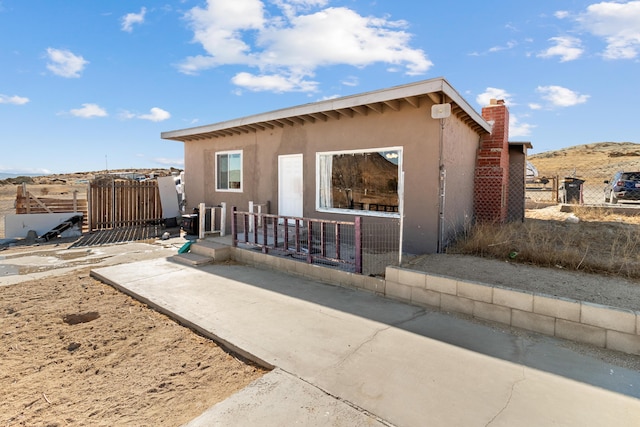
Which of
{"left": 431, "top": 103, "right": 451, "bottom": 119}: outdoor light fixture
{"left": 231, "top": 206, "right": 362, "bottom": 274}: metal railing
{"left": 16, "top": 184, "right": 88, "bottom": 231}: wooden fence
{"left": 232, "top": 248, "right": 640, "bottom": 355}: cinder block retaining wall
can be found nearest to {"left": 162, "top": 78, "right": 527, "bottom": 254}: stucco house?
{"left": 431, "top": 103, "right": 451, "bottom": 119}: outdoor light fixture

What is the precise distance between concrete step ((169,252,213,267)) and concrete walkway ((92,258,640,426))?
1.87m

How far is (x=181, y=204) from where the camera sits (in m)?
12.9

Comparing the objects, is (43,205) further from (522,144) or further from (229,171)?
(522,144)

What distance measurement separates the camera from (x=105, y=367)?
3.13m

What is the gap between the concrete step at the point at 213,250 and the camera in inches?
274

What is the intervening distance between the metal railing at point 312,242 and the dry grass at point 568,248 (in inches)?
84.0

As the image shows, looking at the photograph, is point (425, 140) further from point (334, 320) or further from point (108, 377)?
point (108, 377)

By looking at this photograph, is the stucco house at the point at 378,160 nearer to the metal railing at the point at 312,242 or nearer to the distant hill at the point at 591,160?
the metal railing at the point at 312,242

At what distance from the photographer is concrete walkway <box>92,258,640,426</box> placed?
7.70 feet

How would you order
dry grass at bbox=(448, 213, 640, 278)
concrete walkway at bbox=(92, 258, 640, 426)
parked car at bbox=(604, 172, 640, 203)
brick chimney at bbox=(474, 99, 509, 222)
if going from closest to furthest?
concrete walkway at bbox=(92, 258, 640, 426) < dry grass at bbox=(448, 213, 640, 278) < brick chimney at bbox=(474, 99, 509, 222) < parked car at bbox=(604, 172, 640, 203)

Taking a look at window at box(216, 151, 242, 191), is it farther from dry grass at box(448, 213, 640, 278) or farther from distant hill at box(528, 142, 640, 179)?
distant hill at box(528, 142, 640, 179)

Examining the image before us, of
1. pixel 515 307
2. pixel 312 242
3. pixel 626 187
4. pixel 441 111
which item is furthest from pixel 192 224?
pixel 626 187

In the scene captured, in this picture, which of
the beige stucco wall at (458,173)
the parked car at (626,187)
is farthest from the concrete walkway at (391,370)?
the parked car at (626,187)

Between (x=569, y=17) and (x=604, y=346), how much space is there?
7636 millimetres
